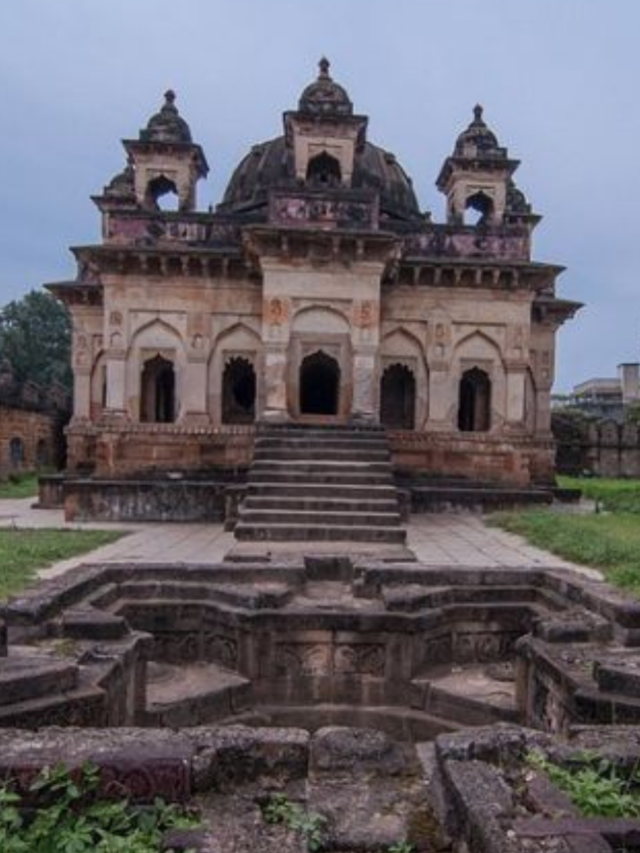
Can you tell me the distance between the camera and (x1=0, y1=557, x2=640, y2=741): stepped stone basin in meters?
6.98

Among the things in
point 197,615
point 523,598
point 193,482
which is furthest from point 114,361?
point 523,598

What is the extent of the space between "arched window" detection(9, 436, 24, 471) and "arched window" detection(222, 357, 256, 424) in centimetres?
1349

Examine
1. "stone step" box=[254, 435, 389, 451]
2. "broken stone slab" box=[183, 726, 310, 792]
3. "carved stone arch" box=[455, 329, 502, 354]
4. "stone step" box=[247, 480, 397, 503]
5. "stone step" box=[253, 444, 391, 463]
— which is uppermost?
"carved stone arch" box=[455, 329, 502, 354]

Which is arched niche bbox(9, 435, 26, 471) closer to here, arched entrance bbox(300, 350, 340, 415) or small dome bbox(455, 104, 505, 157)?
arched entrance bbox(300, 350, 340, 415)

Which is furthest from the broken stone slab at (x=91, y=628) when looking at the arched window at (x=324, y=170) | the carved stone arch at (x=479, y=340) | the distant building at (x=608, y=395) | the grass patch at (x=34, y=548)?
the distant building at (x=608, y=395)

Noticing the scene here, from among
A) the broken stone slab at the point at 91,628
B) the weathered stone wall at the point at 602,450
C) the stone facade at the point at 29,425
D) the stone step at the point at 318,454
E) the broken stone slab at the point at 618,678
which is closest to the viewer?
the broken stone slab at the point at 618,678

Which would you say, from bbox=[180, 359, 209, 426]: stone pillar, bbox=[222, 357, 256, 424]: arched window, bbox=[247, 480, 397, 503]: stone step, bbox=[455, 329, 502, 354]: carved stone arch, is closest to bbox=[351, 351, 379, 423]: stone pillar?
bbox=[455, 329, 502, 354]: carved stone arch

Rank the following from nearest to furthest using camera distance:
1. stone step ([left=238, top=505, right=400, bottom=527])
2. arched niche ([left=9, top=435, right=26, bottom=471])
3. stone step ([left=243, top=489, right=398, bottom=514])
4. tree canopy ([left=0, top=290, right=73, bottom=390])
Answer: stone step ([left=238, top=505, right=400, bottom=527]) < stone step ([left=243, top=489, right=398, bottom=514]) < arched niche ([left=9, top=435, right=26, bottom=471]) < tree canopy ([left=0, top=290, right=73, bottom=390])

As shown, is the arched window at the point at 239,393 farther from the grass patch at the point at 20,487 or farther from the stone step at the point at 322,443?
the grass patch at the point at 20,487

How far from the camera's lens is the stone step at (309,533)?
1266cm

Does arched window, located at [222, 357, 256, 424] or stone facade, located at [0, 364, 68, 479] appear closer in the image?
arched window, located at [222, 357, 256, 424]

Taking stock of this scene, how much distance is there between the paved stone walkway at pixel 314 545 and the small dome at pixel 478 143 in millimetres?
10307

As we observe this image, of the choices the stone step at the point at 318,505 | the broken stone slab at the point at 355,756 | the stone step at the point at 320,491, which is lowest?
the broken stone slab at the point at 355,756

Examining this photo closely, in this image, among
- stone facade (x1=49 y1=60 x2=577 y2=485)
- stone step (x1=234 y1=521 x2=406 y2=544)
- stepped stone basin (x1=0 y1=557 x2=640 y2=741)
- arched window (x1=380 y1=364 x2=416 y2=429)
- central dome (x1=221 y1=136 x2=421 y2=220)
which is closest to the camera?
stepped stone basin (x1=0 y1=557 x2=640 y2=741)
